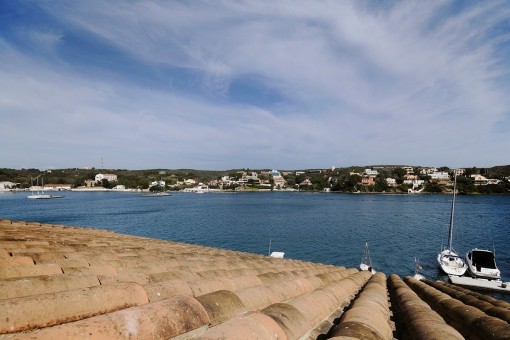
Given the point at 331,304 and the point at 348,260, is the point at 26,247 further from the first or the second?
the point at 348,260

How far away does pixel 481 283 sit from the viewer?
1080 inches

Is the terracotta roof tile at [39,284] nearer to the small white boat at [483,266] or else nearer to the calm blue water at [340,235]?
the small white boat at [483,266]

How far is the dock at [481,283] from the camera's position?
2644cm

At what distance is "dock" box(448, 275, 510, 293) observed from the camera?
26438mm

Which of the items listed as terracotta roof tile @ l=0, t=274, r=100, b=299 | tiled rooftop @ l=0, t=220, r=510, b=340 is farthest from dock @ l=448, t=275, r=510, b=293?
terracotta roof tile @ l=0, t=274, r=100, b=299

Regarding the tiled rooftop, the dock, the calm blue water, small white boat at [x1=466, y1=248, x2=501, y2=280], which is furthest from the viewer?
the calm blue water

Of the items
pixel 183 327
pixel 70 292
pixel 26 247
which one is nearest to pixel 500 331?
pixel 183 327

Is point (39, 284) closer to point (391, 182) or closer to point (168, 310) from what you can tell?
point (168, 310)

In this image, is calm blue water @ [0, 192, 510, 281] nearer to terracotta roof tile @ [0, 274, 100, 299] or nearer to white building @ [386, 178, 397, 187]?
terracotta roof tile @ [0, 274, 100, 299]

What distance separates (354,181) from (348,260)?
167779mm

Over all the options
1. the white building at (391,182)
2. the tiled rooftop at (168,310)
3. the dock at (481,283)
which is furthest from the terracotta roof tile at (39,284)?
the white building at (391,182)

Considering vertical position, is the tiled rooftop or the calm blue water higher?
the tiled rooftop

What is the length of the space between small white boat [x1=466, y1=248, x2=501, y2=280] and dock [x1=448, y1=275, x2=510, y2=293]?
0.60 m

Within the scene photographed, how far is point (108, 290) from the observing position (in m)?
2.54
